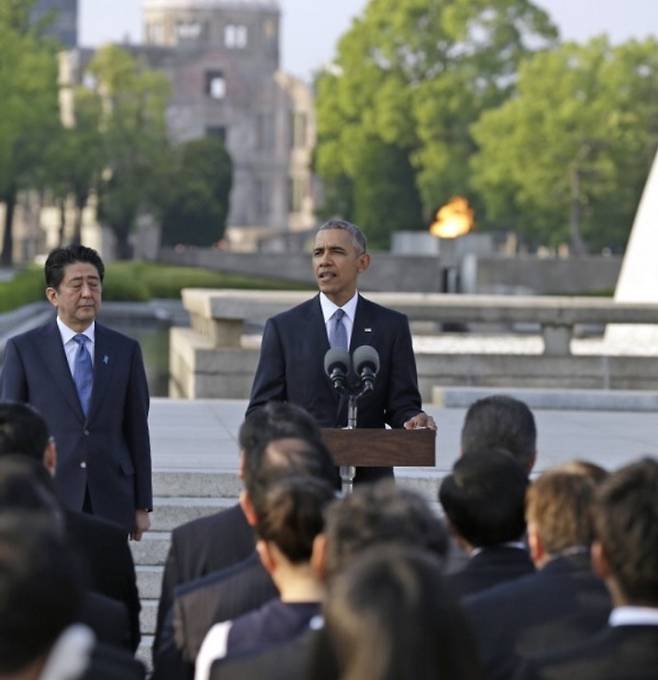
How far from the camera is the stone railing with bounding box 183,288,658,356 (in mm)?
18859

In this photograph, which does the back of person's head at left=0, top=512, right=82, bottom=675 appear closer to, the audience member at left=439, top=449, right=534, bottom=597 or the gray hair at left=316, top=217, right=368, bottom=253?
the audience member at left=439, top=449, right=534, bottom=597

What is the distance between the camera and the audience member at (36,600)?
3494 mm

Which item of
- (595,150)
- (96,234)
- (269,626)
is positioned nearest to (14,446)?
(269,626)

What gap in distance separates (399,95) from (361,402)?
58831 millimetres

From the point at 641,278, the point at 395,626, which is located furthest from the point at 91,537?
the point at 641,278

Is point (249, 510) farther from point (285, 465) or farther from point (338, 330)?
point (338, 330)

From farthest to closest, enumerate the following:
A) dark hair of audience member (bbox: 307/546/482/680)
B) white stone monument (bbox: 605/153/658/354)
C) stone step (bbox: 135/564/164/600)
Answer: white stone monument (bbox: 605/153/658/354) < stone step (bbox: 135/564/164/600) < dark hair of audience member (bbox: 307/546/482/680)

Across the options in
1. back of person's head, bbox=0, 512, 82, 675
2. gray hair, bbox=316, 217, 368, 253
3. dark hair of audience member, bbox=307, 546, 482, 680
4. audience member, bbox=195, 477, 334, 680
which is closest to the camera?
dark hair of audience member, bbox=307, 546, 482, 680

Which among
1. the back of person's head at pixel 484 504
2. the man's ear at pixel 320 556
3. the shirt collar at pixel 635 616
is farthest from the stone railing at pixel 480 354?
the shirt collar at pixel 635 616

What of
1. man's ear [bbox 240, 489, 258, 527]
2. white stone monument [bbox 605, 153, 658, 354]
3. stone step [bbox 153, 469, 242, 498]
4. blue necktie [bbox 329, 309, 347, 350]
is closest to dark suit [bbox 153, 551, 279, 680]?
man's ear [bbox 240, 489, 258, 527]

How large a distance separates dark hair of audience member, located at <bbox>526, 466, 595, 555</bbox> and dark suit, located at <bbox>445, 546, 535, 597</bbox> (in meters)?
0.31

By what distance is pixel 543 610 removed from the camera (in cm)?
488

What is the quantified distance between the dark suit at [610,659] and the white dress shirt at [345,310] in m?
4.24

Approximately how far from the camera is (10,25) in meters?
66.8
